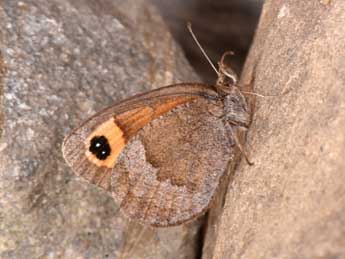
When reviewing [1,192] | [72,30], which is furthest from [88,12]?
[1,192]

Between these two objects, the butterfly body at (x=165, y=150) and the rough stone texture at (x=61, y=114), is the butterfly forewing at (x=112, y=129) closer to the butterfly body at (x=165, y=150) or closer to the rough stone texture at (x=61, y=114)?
the butterfly body at (x=165, y=150)

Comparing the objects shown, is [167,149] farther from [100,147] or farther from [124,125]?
[100,147]

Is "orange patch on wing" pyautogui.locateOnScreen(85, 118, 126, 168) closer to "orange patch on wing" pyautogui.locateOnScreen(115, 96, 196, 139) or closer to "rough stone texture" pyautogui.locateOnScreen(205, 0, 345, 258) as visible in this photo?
"orange patch on wing" pyautogui.locateOnScreen(115, 96, 196, 139)

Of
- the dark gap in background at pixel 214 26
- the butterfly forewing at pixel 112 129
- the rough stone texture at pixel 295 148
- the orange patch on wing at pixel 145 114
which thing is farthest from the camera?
the dark gap in background at pixel 214 26

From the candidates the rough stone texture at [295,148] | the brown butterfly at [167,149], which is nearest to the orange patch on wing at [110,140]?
the brown butterfly at [167,149]

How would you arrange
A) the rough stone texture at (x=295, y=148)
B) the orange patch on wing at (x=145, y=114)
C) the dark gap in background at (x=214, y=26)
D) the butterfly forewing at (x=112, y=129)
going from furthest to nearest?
the dark gap in background at (x=214, y=26)
the orange patch on wing at (x=145, y=114)
the butterfly forewing at (x=112, y=129)
the rough stone texture at (x=295, y=148)

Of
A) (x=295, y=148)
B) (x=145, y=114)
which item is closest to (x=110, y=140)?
(x=145, y=114)
